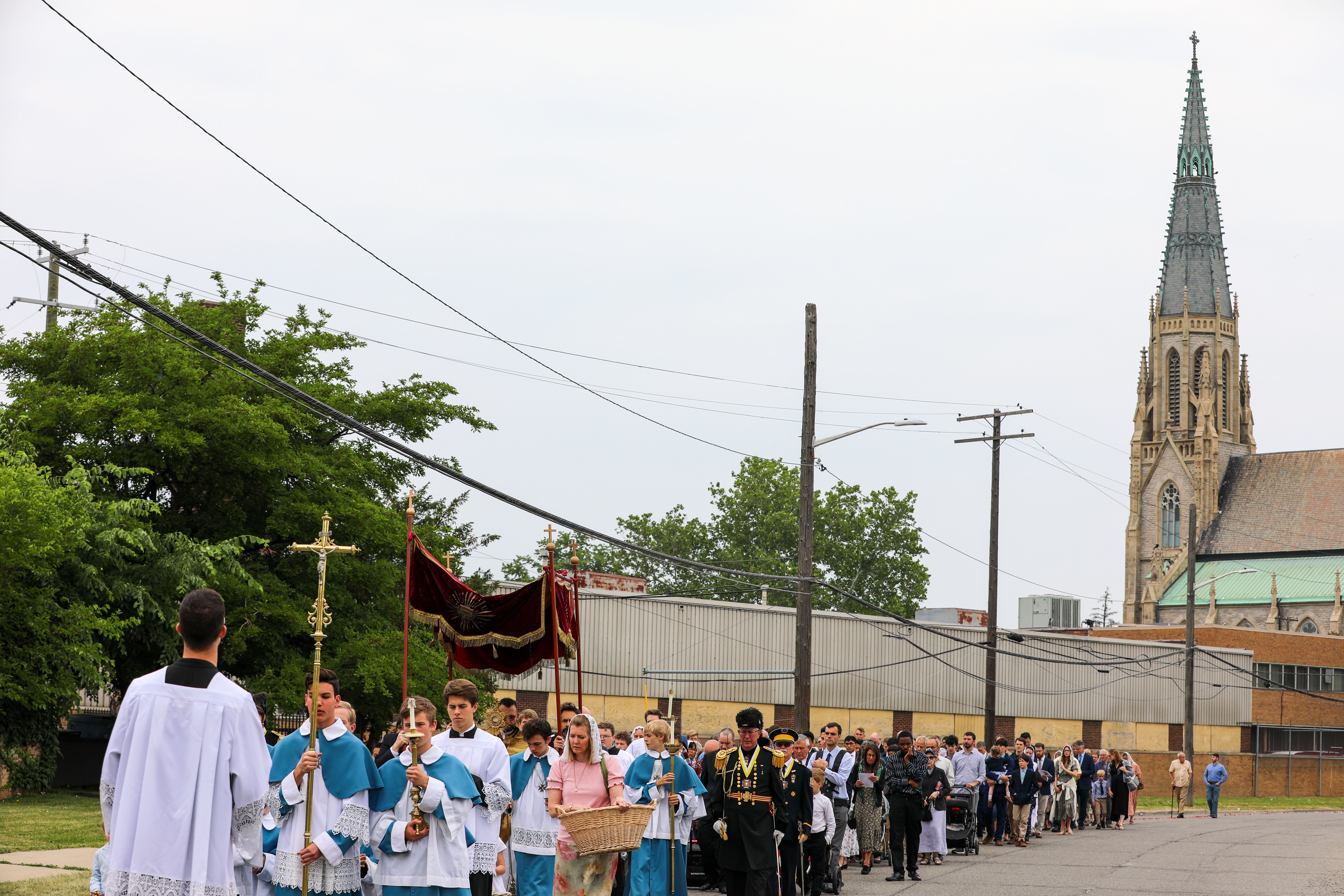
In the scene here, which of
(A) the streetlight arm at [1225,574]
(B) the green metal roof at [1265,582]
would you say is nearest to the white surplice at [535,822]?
(A) the streetlight arm at [1225,574]

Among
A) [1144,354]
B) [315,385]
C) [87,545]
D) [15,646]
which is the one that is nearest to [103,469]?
[87,545]

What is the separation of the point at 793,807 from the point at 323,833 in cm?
659

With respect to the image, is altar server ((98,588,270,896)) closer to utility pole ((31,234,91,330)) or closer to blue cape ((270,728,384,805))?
blue cape ((270,728,384,805))

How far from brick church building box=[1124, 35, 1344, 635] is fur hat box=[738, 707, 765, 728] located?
297 ft

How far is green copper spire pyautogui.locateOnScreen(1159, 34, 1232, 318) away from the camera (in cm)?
11462

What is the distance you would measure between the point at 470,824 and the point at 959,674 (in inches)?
1870

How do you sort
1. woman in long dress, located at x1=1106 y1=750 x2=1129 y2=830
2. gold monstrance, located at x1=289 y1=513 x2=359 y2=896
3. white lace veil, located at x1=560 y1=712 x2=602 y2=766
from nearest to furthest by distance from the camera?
gold monstrance, located at x1=289 y1=513 x2=359 y2=896 < white lace veil, located at x1=560 y1=712 x2=602 y2=766 < woman in long dress, located at x1=1106 y1=750 x2=1129 y2=830

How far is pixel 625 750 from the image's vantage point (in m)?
17.4

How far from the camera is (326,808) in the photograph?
7902mm

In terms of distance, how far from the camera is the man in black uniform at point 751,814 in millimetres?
12797

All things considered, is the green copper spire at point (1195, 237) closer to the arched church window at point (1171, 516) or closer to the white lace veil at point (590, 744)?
the arched church window at point (1171, 516)

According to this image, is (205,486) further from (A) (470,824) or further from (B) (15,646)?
(A) (470,824)

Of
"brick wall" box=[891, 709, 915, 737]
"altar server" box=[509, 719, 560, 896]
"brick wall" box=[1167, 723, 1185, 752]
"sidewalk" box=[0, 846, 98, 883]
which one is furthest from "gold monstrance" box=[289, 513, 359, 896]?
"brick wall" box=[1167, 723, 1185, 752]

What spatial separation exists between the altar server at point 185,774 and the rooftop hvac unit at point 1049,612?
78854 mm
